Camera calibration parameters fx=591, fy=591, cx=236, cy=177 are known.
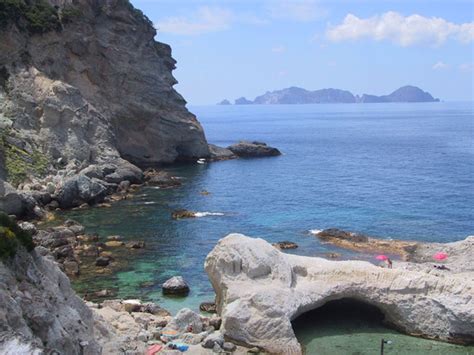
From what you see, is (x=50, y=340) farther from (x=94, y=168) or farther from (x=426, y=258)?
(x=94, y=168)

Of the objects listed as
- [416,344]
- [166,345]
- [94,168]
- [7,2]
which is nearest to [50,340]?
[166,345]

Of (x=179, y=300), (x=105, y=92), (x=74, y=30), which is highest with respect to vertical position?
(x=74, y=30)

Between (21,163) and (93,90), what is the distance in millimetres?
20509

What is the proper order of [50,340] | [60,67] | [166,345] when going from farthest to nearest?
[60,67]
[166,345]
[50,340]

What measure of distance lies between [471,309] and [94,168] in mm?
46348

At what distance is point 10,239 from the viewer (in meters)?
17.8

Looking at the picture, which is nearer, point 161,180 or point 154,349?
point 154,349

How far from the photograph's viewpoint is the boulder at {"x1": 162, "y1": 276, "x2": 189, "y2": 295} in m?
35.9

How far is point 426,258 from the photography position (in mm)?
42750

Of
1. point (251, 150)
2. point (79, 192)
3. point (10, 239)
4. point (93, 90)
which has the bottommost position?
point (251, 150)

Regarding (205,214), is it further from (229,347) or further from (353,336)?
(229,347)

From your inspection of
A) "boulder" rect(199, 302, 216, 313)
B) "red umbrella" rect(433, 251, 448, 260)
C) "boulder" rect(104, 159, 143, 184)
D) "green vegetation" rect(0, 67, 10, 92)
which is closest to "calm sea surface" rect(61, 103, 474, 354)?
"boulder" rect(199, 302, 216, 313)

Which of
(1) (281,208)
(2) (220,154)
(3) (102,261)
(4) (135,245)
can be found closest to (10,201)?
(4) (135,245)

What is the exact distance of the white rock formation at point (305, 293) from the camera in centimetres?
2721
